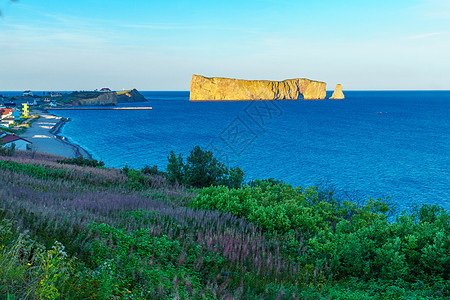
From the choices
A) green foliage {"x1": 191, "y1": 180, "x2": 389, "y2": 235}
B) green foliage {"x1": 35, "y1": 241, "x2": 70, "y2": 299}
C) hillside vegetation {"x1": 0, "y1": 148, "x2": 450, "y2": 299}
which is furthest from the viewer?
green foliage {"x1": 191, "y1": 180, "x2": 389, "y2": 235}

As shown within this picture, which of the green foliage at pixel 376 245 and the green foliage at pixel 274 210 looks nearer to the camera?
the green foliage at pixel 376 245

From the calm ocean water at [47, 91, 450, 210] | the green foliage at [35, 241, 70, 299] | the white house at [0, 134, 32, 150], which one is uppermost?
the green foliage at [35, 241, 70, 299]

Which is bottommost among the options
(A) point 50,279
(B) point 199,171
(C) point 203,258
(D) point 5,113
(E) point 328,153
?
(E) point 328,153

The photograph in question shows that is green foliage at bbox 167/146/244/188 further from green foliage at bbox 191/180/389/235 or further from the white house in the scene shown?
the white house

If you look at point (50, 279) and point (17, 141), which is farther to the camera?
point (17, 141)

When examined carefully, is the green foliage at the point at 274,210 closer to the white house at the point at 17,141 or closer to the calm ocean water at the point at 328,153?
the calm ocean water at the point at 328,153

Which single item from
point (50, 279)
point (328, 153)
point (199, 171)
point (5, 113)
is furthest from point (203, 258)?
point (5, 113)

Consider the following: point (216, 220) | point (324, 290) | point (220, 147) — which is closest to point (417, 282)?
point (324, 290)

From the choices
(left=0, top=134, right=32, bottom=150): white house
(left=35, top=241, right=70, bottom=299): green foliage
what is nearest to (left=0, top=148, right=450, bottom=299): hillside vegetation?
(left=35, top=241, right=70, bottom=299): green foliage

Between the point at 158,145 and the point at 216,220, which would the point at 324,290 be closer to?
the point at 216,220

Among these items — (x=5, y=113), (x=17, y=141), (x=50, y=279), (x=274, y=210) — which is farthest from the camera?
(x=5, y=113)

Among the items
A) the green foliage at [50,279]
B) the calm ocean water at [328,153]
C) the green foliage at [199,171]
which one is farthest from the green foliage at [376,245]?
the calm ocean water at [328,153]

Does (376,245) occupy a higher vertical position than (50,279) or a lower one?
lower

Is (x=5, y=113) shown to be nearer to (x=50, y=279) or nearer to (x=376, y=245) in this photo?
(x=50, y=279)
